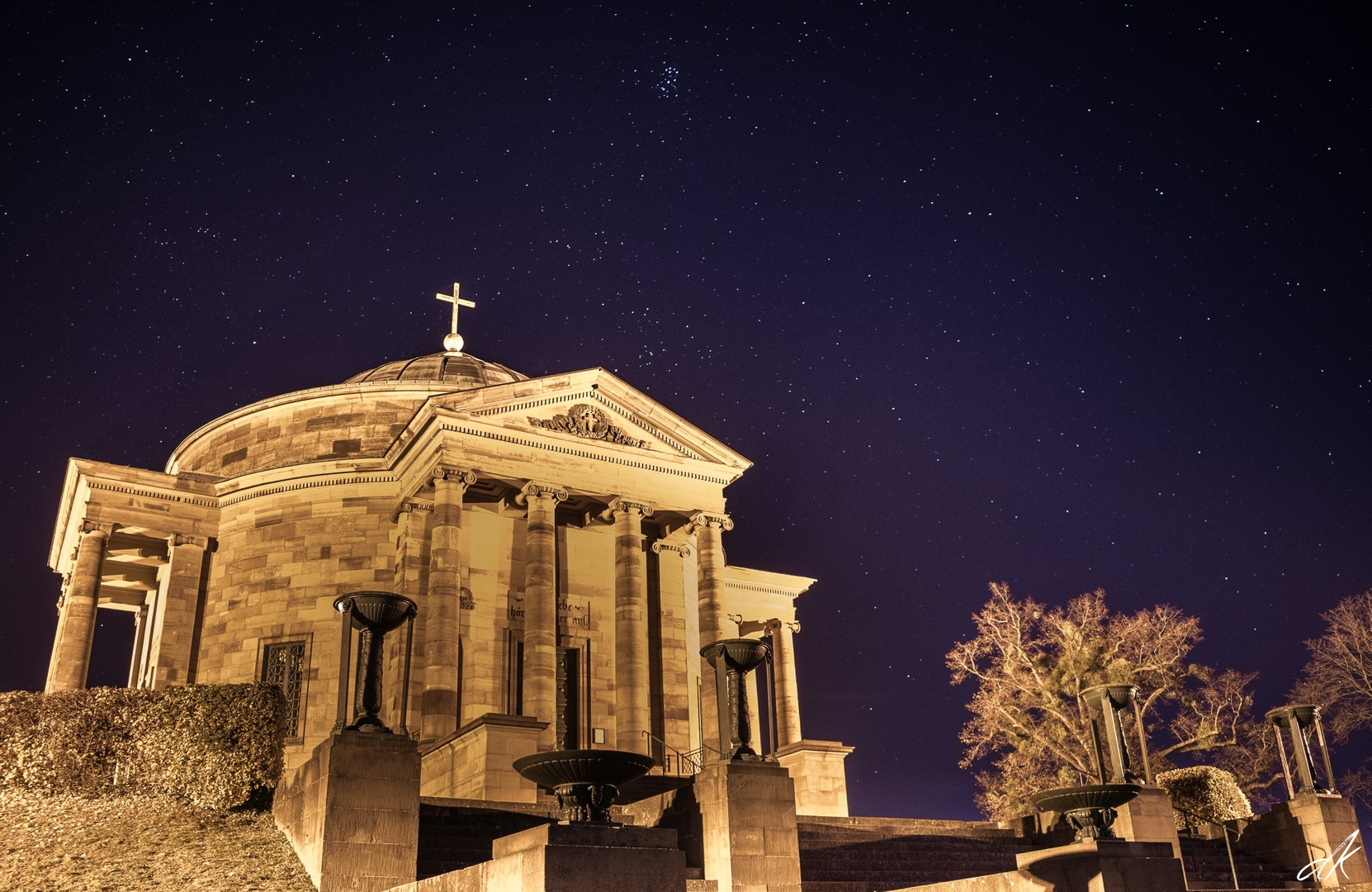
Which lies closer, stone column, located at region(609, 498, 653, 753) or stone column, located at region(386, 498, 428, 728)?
stone column, located at region(386, 498, 428, 728)

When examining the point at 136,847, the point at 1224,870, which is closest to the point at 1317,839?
the point at 1224,870

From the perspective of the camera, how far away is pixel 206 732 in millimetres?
17281

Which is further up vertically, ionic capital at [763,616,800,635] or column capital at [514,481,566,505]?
column capital at [514,481,566,505]

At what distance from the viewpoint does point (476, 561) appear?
2975 centimetres

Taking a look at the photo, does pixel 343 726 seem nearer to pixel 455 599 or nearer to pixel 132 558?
pixel 455 599

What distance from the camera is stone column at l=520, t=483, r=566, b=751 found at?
26344 millimetres

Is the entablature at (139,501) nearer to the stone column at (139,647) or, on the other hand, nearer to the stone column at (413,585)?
the stone column at (139,647)

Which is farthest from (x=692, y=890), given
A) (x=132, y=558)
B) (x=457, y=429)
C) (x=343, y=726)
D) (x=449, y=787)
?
(x=132, y=558)

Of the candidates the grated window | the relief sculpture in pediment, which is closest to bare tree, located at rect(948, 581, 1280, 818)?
the relief sculpture in pediment

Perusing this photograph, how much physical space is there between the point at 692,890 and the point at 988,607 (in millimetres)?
27482

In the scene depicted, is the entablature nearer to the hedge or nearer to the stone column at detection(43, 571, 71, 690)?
the stone column at detection(43, 571, 71, 690)

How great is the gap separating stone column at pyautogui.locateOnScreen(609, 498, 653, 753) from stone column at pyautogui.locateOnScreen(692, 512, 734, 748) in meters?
1.55

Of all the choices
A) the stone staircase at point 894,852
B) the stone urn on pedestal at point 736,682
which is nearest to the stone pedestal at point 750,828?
the stone urn on pedestal at point 736,682

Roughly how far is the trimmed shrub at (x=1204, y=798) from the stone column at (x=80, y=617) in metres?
26.4
